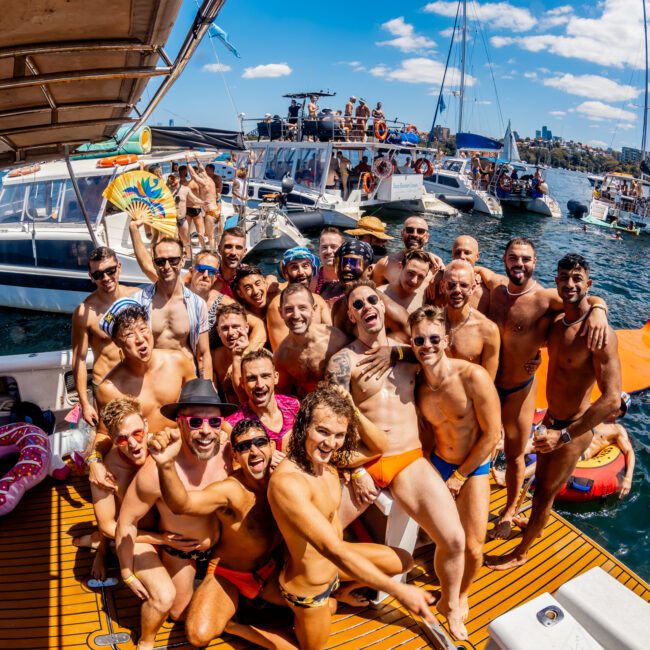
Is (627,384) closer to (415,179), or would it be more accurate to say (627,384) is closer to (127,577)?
(127,577)

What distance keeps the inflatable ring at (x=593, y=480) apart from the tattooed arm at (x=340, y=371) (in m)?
3.82

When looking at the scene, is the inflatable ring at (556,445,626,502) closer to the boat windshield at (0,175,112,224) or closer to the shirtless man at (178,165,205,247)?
the boat windshield at (0,175,112,224)

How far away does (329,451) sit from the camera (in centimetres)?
245

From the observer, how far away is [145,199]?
15.8 ft

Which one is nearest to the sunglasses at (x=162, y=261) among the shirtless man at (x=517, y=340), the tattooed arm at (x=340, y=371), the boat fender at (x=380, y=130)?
the tattooed arm at (x=340, y=371)

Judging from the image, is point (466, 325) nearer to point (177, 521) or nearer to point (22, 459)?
point (177, 521)

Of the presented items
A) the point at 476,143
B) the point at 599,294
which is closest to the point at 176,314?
the point at 599,294

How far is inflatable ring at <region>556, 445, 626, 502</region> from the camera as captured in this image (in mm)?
5457

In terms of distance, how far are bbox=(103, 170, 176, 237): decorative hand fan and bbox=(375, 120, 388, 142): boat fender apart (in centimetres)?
1769

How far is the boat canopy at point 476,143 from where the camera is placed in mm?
31016

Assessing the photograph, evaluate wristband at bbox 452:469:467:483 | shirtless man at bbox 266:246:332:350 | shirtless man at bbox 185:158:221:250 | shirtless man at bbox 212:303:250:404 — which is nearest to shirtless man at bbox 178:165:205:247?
shirtless man at bbox 185:158:221:250

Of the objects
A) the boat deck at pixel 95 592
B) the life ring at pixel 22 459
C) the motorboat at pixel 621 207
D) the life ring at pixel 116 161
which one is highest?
the motorboat at pixel 621 207

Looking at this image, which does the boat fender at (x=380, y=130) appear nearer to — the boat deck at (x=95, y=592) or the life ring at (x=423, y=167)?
the life ring at (x=423, y=167)

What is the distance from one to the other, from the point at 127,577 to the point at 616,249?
2496 centimetres
